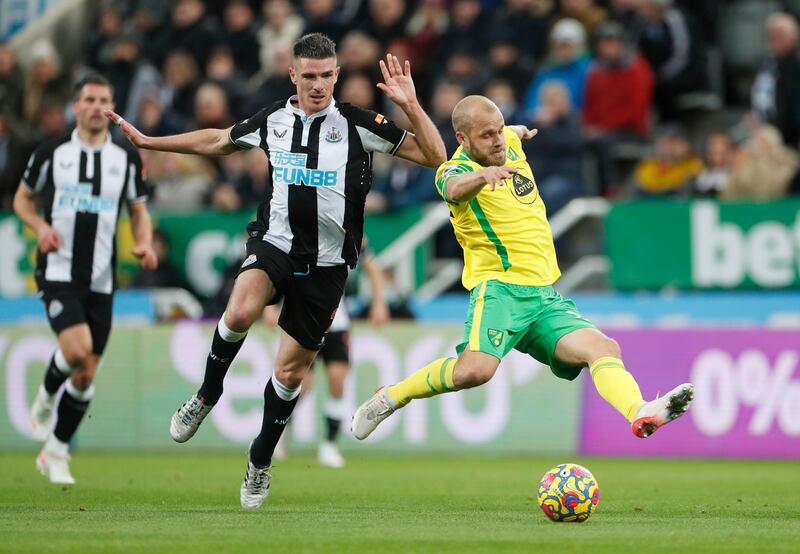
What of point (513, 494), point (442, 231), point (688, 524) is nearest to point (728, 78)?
point (442, 231)

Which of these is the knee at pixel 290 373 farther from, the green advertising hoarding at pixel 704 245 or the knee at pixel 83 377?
the green advertising hoarding at pixel 704 245

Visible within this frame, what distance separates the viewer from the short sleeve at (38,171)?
11391mm

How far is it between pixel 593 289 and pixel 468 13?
4.43m

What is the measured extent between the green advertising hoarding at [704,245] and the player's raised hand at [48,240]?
708cm

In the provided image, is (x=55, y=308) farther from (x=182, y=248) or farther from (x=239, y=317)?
(x=182, y=248)

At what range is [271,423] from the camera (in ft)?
30.5

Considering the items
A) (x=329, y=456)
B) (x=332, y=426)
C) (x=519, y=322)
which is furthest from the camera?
(x=332, y=426)

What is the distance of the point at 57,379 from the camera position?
38.0 feet

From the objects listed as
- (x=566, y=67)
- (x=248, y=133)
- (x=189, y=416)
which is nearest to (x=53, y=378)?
(x=189, y=416)

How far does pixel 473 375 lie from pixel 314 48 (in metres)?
2.24

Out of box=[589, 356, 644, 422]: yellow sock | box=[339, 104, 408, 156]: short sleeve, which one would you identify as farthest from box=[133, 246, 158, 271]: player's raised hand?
box=[589, 356, 644, 422]: yellow sock

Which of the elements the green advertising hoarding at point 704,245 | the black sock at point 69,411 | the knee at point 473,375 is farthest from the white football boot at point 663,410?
the green advertising hoarding at point 704,245

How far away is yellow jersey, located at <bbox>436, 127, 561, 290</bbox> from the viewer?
902 cm

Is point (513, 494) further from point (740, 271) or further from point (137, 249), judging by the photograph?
point (740, 271)
